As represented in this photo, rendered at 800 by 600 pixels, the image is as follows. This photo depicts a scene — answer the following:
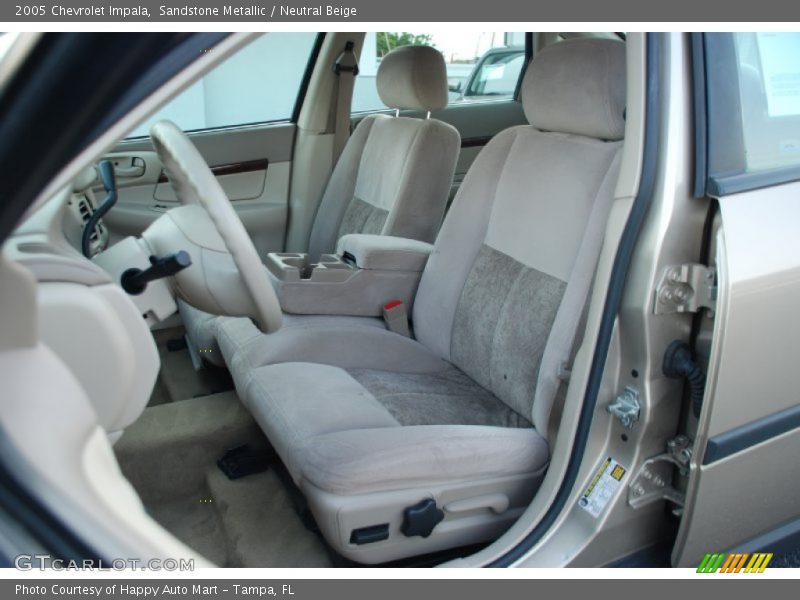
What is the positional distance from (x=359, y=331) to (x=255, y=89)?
155 cm

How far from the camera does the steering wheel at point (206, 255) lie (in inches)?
57.3

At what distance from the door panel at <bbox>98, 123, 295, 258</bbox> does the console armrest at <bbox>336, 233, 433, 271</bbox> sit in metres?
0.87

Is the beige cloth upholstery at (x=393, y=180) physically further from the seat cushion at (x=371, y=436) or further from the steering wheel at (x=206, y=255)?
the steering wheel at (x=206, y=255)

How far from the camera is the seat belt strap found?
3.33 meters

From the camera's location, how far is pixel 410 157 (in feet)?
9.34

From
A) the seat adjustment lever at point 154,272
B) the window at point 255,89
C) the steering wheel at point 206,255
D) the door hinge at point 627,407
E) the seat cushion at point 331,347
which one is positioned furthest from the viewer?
the window at point 255,89

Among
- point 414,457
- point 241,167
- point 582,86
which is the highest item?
point 582,86

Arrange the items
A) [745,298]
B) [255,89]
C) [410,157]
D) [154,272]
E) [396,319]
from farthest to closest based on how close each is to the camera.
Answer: [255,89] → [410,157] → [396,319] → [745,298] → [154,272]

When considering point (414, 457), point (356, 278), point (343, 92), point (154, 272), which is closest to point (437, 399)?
point (414, 457)

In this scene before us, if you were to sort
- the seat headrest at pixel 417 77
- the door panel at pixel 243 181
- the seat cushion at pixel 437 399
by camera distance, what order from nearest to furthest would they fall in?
the seat cushion at pixel 437 399
the seat headrest at pixel 417 77
the door panel at pixel 243 181

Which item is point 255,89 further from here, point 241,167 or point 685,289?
point 685,289

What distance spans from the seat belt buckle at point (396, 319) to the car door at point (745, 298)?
1.09 m

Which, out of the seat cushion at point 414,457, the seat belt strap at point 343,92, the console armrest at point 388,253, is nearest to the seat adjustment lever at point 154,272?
the seat cushion at point 414,457

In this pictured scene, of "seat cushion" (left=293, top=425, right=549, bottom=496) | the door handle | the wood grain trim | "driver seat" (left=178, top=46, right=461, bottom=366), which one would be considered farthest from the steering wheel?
the wood grain trim
